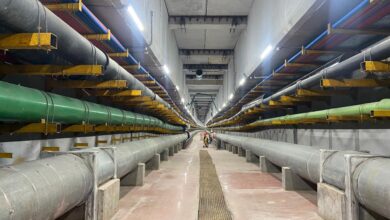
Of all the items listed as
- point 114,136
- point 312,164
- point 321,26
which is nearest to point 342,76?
→ point 321,26

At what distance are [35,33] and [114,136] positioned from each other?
4.97 m

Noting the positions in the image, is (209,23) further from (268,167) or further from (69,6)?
(69,6)

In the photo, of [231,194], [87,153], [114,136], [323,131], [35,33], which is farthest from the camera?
[114,136]

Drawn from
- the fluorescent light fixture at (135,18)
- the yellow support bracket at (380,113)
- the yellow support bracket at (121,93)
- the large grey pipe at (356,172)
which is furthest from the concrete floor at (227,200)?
the fluorescent light fixture at (135,18)

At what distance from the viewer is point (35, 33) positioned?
2.04m

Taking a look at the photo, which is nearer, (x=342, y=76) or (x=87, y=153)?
(x=87, y=153)

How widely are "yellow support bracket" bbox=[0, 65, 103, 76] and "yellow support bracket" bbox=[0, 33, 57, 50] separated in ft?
2.77

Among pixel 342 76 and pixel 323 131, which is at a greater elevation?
pixel 342 76

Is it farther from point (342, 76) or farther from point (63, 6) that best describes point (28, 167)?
point (342, 76)

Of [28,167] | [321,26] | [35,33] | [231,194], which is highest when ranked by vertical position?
[321,26]

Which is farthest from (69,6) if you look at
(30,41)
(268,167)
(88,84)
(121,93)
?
(268,167)

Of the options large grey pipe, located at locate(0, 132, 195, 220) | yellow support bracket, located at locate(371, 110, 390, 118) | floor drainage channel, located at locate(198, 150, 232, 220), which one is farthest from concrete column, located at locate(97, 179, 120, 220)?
yellow support bracket, located at locate(371, 110, 390, 118)

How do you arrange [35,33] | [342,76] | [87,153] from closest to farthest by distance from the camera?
[35,33]
[87,153]
[342,76]

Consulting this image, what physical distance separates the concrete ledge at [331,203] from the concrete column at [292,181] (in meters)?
1.48
